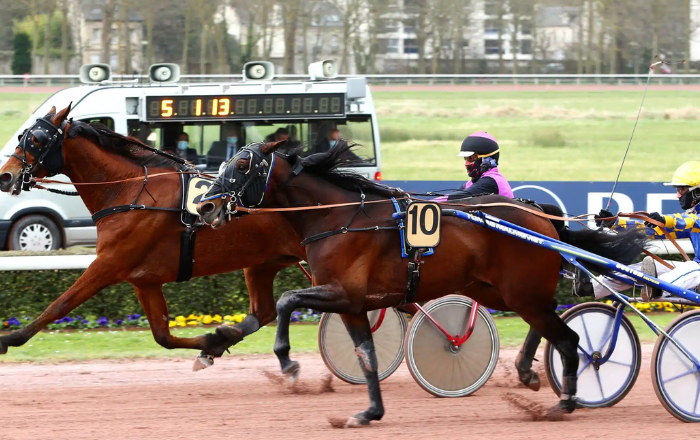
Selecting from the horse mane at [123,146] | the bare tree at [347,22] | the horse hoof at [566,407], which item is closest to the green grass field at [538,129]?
the bare tree at [347,22]

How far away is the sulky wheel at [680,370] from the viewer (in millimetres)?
5500

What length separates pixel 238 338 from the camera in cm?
663

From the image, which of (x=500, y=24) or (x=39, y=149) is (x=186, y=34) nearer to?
(x=500, y=24)

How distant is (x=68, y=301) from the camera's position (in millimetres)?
6250

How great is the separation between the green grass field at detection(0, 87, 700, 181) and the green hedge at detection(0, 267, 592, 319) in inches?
Answer: 561

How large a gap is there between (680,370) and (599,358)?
55cm

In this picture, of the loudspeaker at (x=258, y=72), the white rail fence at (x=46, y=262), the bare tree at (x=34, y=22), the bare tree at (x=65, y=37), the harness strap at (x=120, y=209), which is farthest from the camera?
the bare tree at (x=34, y=22)

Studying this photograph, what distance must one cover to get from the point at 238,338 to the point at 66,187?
6462mm

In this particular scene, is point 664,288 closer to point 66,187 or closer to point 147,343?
point 147,343

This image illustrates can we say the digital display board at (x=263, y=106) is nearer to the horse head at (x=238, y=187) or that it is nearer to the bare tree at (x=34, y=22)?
the horse head at (x=238, y=187)

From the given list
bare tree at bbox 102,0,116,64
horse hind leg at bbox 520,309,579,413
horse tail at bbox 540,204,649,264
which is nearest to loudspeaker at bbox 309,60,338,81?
horse tail at bbox 540,204,649,264

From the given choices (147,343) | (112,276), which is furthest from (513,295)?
(147,343)

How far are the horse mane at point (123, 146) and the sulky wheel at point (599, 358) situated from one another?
306cm

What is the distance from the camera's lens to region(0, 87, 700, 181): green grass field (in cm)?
2512
